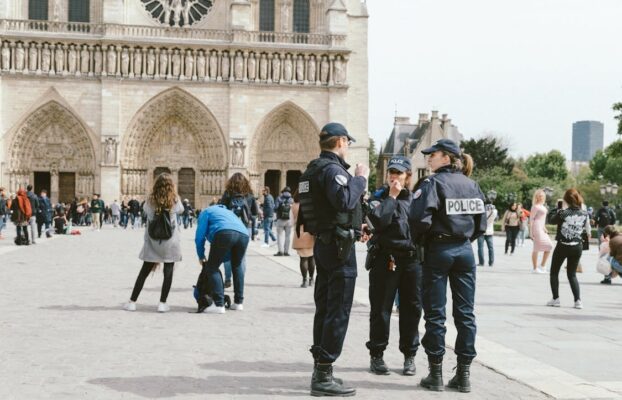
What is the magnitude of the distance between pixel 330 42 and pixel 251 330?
33.8 meters

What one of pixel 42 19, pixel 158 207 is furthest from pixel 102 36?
pixel 158 207

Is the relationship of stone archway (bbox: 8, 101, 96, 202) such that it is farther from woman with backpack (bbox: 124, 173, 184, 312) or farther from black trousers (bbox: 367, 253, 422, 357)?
black trousers (bbox: 367, 253, 422, 357)

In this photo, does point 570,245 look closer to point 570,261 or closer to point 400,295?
point 570,261

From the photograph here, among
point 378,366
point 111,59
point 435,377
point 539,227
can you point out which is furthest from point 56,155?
point 435,377

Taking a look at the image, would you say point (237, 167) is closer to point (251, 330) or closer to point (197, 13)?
point (197, 13)

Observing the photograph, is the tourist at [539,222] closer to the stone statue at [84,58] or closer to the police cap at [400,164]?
the police cap at [400,164]

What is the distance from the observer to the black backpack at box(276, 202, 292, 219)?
60.4 feet

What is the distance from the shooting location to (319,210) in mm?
5957

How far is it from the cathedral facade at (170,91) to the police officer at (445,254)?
34.1m

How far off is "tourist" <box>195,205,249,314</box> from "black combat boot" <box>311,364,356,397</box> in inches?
163

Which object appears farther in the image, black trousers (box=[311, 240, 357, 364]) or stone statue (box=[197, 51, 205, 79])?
stone statue (box=[197, 51, 205, 79])

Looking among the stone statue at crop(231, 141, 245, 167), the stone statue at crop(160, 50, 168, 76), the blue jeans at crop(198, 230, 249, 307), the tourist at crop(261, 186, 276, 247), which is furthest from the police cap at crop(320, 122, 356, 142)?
the stone statue at crop(160, 50, 168, 76)

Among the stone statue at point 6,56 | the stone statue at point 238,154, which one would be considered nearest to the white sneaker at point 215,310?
the stone statue at point 238,154

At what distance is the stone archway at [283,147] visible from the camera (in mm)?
41594
